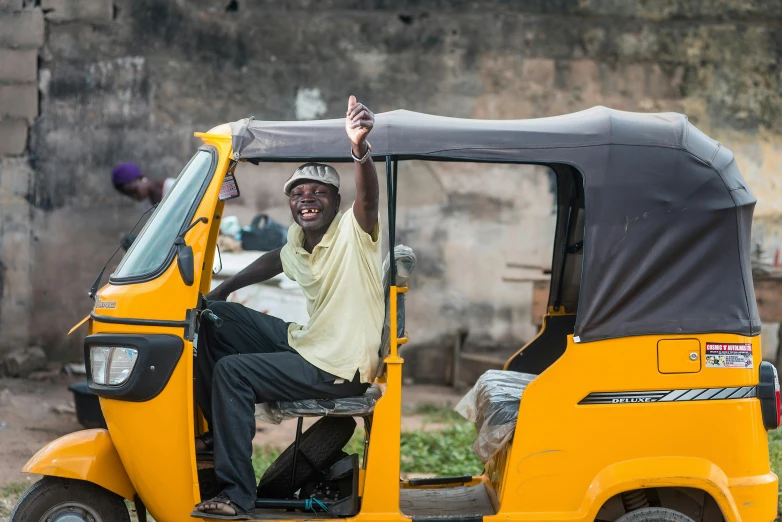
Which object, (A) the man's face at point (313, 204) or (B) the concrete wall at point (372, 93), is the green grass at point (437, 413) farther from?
(A) the man's face at point (313, 204)

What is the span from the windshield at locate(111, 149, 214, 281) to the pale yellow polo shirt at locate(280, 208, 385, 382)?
1.96ft

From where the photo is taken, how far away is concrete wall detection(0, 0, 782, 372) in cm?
933

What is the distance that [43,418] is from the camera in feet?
26.5

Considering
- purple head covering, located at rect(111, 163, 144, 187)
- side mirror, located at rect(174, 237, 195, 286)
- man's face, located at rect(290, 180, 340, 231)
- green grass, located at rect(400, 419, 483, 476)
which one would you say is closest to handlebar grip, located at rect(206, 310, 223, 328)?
side mirror, located at rect(174, 237, 195, 286)

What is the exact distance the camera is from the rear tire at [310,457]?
450 centimetres

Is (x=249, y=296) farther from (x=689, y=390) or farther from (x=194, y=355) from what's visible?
(x=689, y=390)

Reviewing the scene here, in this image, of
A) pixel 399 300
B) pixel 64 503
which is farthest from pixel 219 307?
pixel 64 503

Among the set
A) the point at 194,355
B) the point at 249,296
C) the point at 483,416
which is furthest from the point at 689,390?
the point at 249,296

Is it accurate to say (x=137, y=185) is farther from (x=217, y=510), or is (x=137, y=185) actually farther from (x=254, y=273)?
(x=217, y=510)

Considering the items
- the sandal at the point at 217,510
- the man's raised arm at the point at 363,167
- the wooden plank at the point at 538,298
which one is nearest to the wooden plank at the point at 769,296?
the wooden plank at the point at 538,298

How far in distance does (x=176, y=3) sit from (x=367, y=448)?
649 centimetres

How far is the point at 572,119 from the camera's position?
4.24m

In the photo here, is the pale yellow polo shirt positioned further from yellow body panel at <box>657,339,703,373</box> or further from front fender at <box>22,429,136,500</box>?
yellow body panel at <box>657,339,703,373</box>

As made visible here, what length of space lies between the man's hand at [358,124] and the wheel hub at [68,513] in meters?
1.95
